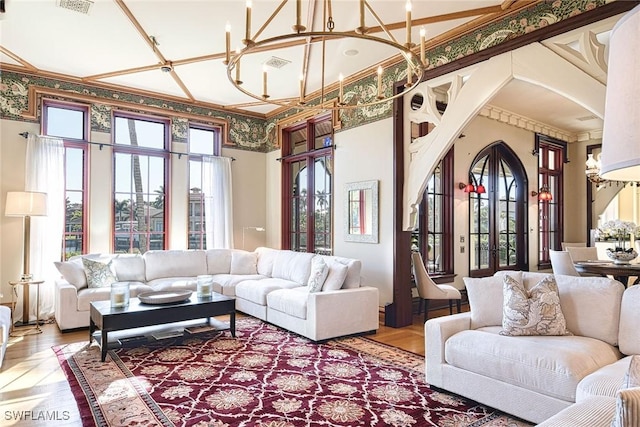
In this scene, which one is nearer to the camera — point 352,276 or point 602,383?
point 602,383

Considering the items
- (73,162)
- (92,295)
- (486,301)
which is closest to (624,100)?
(486,301)

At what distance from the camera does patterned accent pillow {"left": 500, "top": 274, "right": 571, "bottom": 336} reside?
115 inches

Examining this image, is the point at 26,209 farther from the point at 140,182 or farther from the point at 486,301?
the point at 486,301

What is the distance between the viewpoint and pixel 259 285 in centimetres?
557

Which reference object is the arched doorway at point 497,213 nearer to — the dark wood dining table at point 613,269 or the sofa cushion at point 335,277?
the dark wood dining table at point 613,269

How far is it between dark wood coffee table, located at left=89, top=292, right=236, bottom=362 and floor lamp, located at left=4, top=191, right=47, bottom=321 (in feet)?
5.45

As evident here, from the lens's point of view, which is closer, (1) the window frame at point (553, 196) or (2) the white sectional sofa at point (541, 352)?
(2) the white sectional sofa at point (541, 352)

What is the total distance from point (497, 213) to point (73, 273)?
22.2 ft

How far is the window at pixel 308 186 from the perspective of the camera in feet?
21.8

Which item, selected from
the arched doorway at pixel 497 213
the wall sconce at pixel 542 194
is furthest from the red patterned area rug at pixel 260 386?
the wall sconce at pixel 542 194

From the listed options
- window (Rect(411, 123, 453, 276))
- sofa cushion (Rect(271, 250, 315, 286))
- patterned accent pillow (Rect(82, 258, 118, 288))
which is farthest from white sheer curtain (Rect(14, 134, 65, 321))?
window (Rect(411, 123, 453, 276))

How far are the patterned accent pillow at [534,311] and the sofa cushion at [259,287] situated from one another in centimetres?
301

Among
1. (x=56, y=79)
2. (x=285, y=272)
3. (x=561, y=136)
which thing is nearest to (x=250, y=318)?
(x=285, y=272)

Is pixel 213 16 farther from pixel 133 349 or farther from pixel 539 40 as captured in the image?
pixel 133 349
